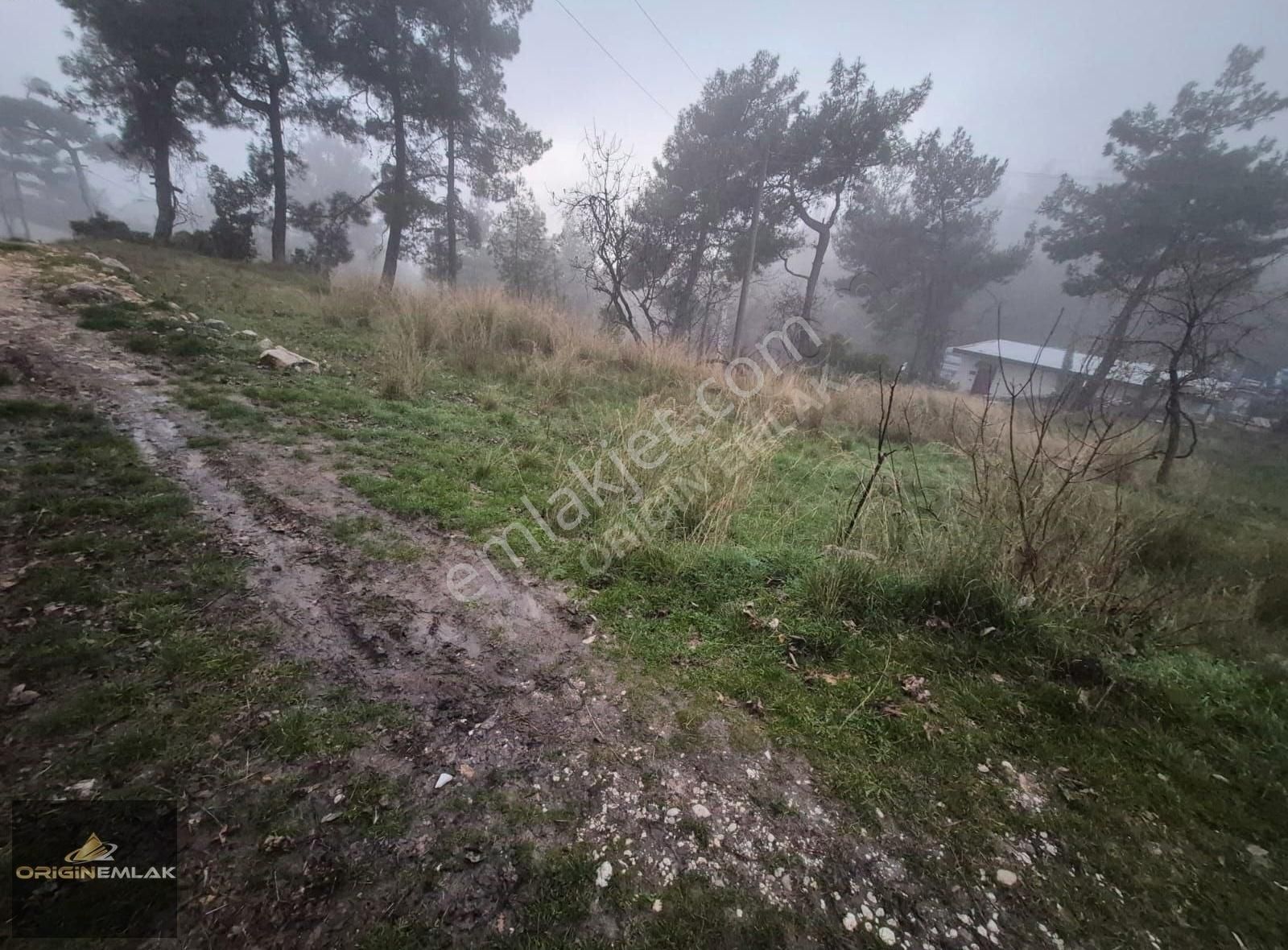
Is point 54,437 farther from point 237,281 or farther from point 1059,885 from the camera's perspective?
point 237,281

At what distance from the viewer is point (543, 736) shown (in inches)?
61.7

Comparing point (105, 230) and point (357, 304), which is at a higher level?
point (105, 230)

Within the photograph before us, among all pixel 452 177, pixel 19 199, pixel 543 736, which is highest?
pixel 452 177

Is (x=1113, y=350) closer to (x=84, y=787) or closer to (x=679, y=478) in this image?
(x=679, y=478)

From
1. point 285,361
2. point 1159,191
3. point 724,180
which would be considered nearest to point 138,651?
point 285,361

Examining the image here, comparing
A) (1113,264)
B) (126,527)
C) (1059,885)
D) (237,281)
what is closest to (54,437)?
(126,527)

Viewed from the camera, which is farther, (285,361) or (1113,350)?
(1113,350)

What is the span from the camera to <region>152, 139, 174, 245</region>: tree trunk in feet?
48.1

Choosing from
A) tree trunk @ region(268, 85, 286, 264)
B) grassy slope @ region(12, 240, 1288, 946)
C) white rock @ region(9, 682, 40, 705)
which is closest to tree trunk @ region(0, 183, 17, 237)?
tree trunk @ region(268, 85, 286, 264)

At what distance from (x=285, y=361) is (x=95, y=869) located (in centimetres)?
545

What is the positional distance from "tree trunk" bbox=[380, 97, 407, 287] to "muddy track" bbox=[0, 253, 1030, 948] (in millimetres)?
15306

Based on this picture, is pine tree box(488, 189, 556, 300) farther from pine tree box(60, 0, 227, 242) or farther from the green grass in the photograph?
the green grass

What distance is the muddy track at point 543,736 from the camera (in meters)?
1.21

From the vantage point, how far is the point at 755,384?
7.57 m
